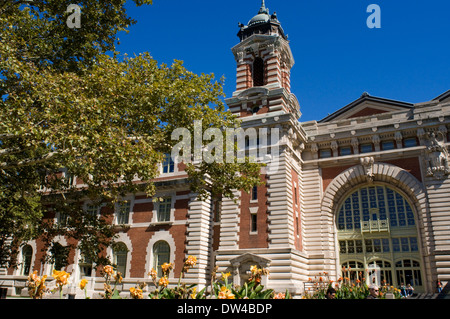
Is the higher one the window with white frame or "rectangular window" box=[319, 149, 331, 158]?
"rectangular window" box=[319, 149, 331, 158]

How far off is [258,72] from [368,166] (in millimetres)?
12621

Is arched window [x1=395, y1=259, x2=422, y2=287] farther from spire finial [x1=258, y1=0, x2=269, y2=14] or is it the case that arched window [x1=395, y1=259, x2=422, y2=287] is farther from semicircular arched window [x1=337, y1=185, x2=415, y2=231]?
spire finial [x1=258, y1=0, x2=269, y2=14]

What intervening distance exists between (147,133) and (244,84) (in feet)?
50.4

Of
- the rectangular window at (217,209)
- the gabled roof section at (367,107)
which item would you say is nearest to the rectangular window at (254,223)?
the rectangular window at (217,209)

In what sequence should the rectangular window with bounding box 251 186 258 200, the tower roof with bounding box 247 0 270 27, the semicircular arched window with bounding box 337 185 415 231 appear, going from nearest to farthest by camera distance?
the rectangular window with bounding box 251 186 258 200
the semicircular arched window with bounding box 337 185 415 231
the tower roof with bounding box 247 0 270 27

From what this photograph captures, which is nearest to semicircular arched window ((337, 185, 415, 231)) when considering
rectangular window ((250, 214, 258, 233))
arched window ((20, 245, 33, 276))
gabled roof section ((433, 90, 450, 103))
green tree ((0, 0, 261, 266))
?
rectangular window ((250, 214, 258, 233))

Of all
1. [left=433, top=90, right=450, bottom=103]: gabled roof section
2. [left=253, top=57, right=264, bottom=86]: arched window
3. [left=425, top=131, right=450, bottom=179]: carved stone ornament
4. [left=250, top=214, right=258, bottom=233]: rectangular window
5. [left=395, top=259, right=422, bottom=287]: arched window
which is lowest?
[left=395, top=259, right=422, bottom=287]: arched window

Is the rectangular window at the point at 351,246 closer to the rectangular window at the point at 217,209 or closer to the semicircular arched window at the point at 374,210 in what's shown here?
the semicircular arched window at the point at 374,210

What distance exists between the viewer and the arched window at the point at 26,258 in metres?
33.6

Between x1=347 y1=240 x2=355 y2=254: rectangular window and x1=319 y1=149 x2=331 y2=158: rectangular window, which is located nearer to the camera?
x1=347 y1=240 x2=355 y2=254: rectangular window

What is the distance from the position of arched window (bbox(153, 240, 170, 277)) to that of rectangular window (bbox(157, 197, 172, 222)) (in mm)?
1807

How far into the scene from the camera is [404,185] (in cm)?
2694

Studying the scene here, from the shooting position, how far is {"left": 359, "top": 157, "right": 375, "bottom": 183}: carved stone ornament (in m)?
27.8
